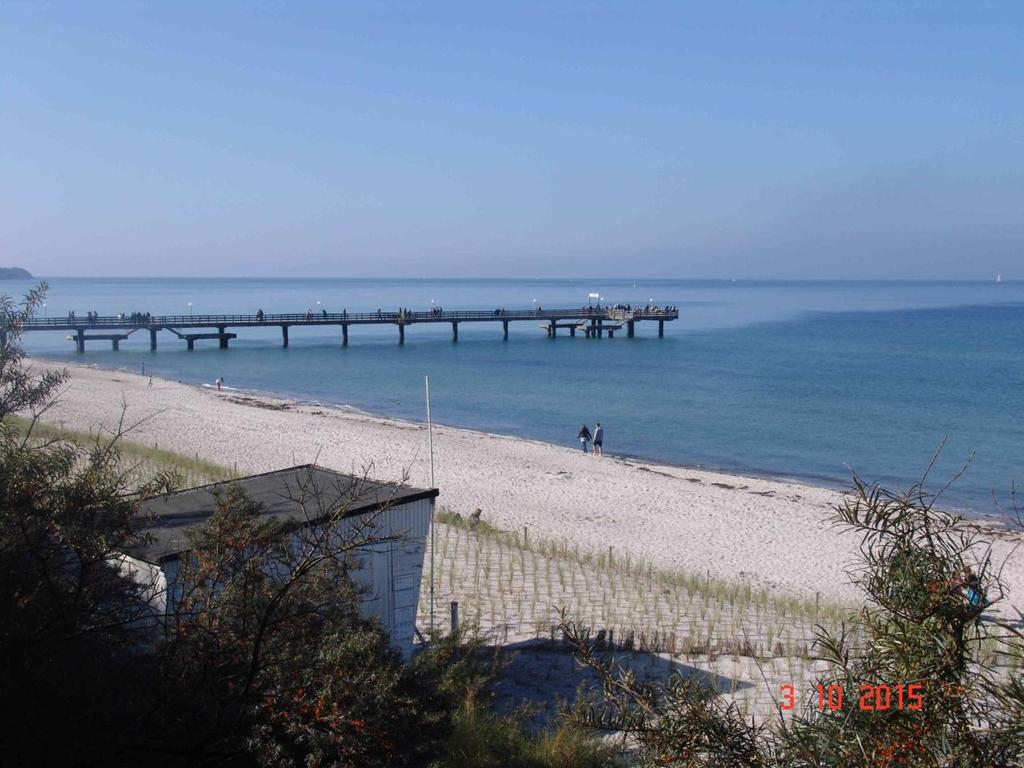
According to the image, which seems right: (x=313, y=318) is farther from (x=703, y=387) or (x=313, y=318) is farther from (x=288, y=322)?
(x=703, y=387)

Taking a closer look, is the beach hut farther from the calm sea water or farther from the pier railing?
the pier railing

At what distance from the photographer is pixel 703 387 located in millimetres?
49094

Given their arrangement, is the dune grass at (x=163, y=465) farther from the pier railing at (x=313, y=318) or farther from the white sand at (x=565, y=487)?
the pier railing at (x=313, y=318)

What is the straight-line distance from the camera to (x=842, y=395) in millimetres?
46469

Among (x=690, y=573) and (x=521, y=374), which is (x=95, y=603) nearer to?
(x=690, y=573)

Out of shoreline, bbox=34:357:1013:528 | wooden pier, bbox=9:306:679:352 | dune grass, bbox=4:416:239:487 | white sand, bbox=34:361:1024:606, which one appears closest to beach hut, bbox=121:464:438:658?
white sand, bbox=34:361:1024:606

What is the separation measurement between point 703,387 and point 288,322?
31.3 metres

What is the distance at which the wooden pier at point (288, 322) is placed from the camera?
199ft

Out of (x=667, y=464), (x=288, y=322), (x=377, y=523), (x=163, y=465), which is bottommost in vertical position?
(x=667, y=464)

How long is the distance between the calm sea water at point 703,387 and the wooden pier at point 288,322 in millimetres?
1322

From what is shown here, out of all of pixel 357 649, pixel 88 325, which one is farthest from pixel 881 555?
pixel 88 325

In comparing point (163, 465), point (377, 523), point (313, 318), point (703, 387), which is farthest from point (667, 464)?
point (313, 318)

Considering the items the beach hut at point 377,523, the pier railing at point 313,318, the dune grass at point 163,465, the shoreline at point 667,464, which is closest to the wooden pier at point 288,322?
the pier railing at point 313,318

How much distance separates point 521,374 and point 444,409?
14.1 m
